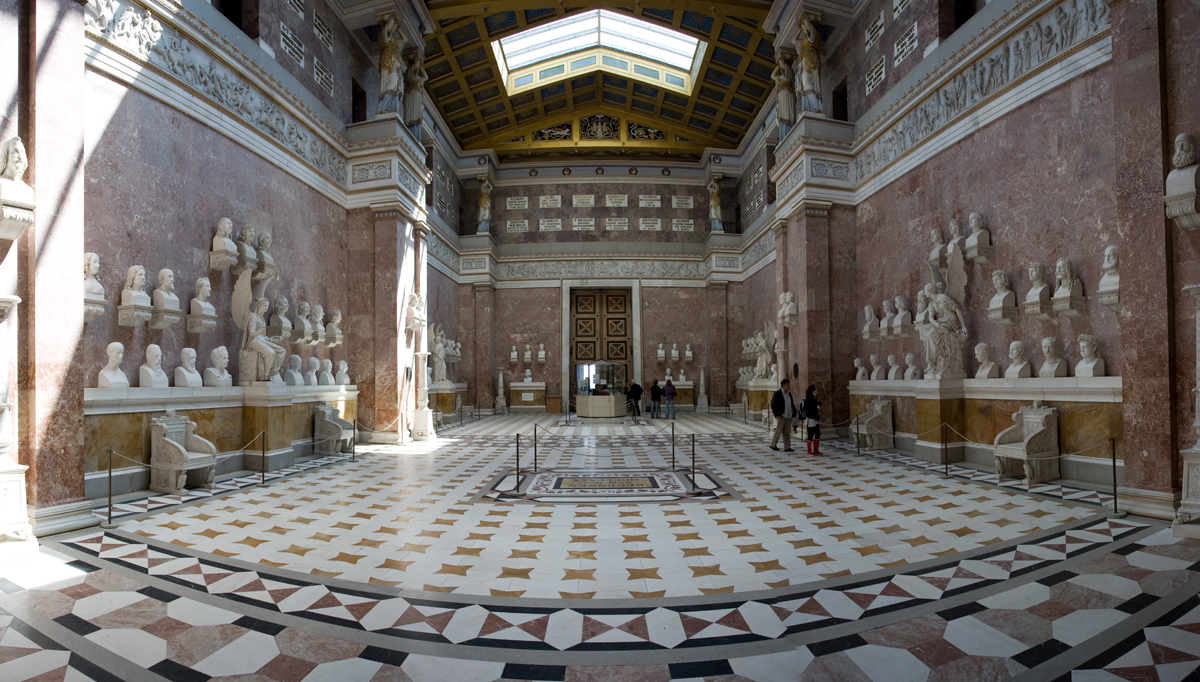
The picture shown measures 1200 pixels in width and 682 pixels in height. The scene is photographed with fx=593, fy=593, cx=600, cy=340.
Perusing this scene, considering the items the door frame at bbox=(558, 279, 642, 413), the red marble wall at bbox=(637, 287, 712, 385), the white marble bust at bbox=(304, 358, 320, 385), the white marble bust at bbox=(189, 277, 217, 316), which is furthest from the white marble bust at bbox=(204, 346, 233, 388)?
the red marble wall at bbox=(637, 287, 712, 385)

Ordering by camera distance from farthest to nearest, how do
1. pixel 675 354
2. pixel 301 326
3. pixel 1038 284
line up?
pixel 675 354, pixel 301 326, pixel 1038 284

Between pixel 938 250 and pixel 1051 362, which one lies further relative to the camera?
pixel 938 250

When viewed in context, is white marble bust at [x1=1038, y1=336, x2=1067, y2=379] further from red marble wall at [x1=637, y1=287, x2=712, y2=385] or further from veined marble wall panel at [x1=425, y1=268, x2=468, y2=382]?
red marble wall at [x1=637, y1=287, x2=712, y2=385]

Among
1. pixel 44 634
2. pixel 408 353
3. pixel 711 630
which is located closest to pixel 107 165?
pixel 44 634

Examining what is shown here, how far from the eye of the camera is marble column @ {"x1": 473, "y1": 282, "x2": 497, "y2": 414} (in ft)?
80.5

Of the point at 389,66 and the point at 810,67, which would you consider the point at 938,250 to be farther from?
the point at 389,66

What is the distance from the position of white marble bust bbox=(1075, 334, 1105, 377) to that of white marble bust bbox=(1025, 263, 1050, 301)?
0.85m

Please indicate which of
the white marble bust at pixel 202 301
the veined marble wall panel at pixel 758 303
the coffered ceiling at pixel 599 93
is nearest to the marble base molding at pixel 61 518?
the white marble bust at pixel 202 301

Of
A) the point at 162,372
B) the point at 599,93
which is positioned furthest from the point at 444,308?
the point at 162,372

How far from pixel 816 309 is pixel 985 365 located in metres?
4.89

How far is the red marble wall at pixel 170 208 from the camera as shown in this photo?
7.86 meters

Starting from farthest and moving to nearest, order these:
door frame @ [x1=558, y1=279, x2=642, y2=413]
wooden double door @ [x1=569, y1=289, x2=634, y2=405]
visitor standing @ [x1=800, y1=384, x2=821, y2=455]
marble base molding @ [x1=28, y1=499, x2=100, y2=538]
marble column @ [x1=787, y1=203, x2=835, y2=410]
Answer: wooden double door @ [x1=569, y1=289, x2=634, y2=405], door frame @ [x1=558, y1=279, x2=642, y2=413], marble column @ [x1=787, y1=203, x2=835, y2=410], visitor standing @ [x1=800, y1=384, x2=821, y2=455], marble base molding @ [x1=28, y1=499, x2=100, y2=538]

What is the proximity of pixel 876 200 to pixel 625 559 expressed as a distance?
11.7 meters

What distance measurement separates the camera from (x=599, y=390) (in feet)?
76.8
